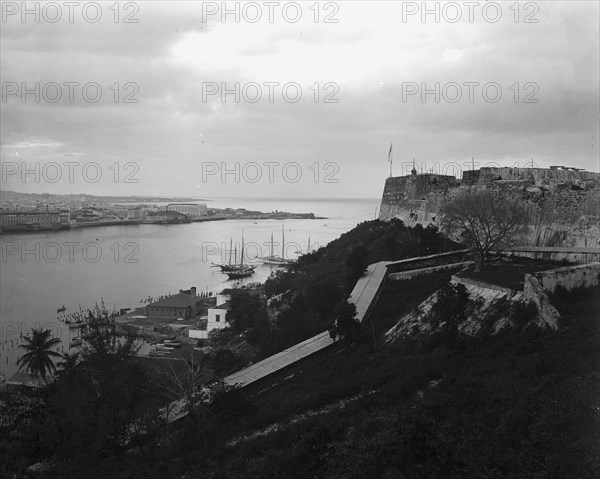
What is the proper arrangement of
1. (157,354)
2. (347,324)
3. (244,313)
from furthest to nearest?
(244,313)
(157,354)
(347,324)

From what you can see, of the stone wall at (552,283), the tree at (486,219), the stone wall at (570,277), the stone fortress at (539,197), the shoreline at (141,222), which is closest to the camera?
the stone wall at (552,283)

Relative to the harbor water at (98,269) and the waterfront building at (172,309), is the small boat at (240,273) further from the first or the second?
the waterfront building at (172,309)

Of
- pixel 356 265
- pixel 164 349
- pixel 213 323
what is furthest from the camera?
pixel 213 323

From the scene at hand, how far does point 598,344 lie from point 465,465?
2.62m

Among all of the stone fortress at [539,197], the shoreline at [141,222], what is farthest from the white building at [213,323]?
the shoreline at [141,222]

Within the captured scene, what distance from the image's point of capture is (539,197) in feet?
41.5

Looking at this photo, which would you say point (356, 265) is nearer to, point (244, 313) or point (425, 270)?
point (425, 270)

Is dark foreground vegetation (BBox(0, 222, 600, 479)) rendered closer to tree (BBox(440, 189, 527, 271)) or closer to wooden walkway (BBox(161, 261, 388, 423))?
wooden walkway (BBox(161, 261, 388, 423))

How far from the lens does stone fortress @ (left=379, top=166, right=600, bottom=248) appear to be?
11.3 metres

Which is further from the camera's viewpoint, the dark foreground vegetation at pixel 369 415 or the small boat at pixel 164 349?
the small boat at pixel 164 349

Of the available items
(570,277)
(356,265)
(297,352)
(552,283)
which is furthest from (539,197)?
(297,352)

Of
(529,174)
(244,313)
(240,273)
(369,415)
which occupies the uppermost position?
(529,174)

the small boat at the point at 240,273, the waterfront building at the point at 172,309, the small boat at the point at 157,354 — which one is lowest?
the small boat at the point at 240,273

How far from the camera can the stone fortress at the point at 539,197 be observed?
1131 cm
